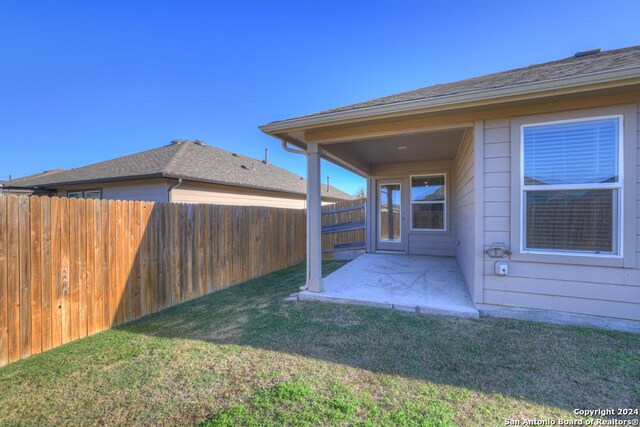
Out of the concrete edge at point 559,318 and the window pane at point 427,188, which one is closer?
the concrete edge at point 559,318

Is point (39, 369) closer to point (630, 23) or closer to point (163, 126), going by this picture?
point (630, 23)

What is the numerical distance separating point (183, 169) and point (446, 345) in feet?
27.3

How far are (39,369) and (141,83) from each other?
10078 millimetres

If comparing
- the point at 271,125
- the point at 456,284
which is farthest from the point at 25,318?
the point at 456,284

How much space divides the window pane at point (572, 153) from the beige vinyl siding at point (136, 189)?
859 cm

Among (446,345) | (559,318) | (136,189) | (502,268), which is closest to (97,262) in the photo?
(446,345)

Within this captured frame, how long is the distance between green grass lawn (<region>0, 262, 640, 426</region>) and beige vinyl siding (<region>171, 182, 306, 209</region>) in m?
5.67

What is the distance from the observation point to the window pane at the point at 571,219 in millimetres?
3135

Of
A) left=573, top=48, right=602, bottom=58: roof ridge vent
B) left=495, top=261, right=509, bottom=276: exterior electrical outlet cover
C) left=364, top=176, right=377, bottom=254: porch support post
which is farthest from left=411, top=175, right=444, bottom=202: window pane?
left=495, top=261, right=509, bottom=276: exterior electrical outlet cover

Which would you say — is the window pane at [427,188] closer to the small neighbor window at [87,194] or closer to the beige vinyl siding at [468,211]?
the beige vinyl siding at [468,211]

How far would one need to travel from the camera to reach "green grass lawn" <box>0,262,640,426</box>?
1.97 meters

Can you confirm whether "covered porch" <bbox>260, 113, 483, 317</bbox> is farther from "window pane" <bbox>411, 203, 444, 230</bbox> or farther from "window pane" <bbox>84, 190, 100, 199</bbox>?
"window pane" <bbox>84, 190, 100, 199</bbox>

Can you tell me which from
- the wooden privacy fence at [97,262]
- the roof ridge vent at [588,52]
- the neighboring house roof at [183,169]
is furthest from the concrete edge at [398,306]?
the neighboring house roof at [183,169]

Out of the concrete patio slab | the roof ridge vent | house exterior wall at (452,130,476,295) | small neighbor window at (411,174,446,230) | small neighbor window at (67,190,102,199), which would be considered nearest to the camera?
the concrete patio slab
